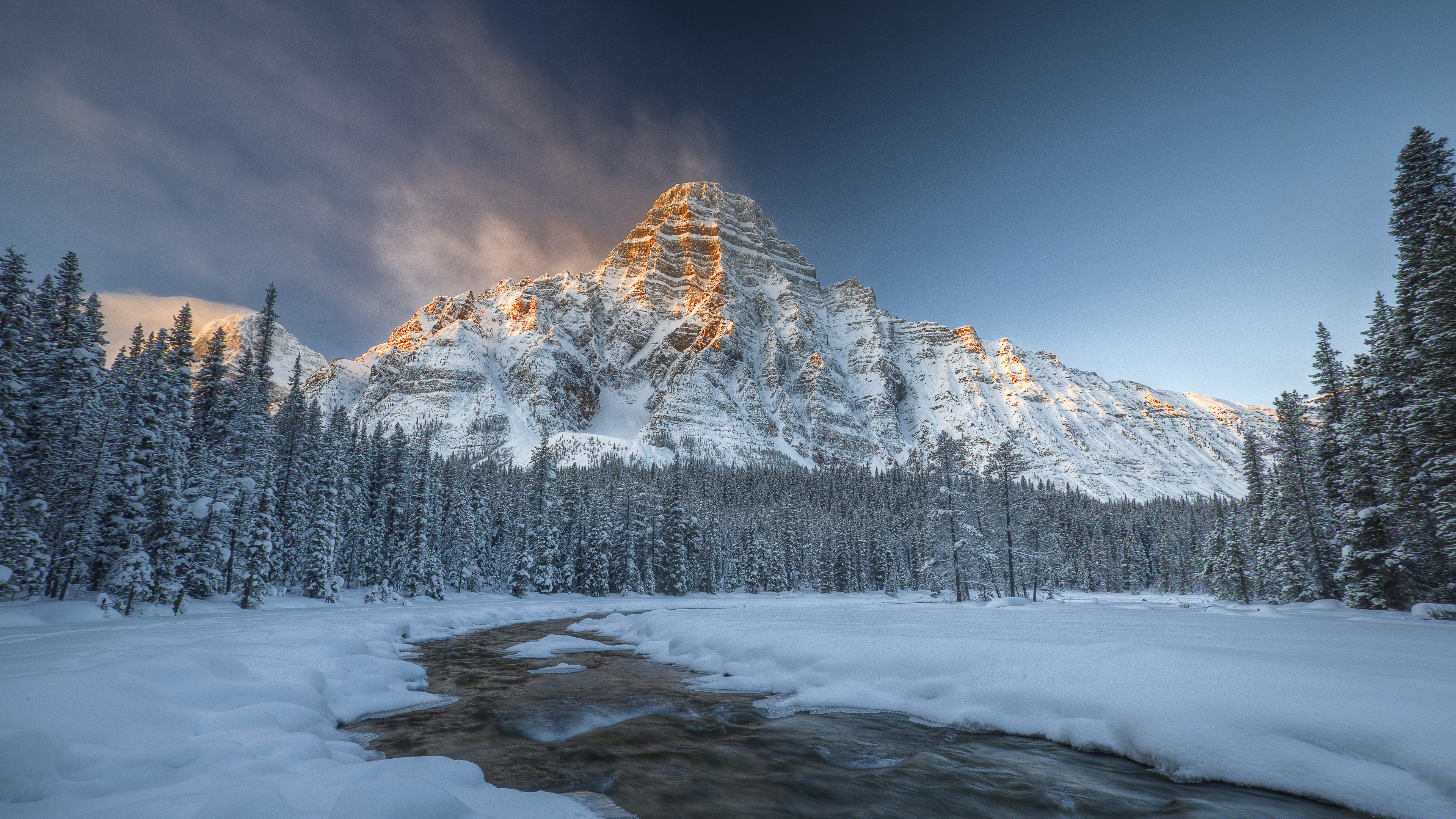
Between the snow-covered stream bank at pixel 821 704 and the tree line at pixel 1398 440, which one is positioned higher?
the tree line at pixel 1398 440

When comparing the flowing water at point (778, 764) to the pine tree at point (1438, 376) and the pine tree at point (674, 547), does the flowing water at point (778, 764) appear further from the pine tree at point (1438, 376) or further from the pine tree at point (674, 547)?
the pine tree at point (674, 547)

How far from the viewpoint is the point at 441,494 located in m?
57.8

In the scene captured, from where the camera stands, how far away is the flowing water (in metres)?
5.91

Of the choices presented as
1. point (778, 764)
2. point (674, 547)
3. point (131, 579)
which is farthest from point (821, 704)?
point (674, 547)

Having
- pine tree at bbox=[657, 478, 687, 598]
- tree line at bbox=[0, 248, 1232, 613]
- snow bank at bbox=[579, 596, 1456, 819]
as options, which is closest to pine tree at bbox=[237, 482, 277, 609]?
tree line at bbox=[0, 248, 1232, 613]

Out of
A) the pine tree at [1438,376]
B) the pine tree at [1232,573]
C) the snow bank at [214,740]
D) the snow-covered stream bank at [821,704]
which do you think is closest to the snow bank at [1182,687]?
the snow-covered stream bank at [821,704]

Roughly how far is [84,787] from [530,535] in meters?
53.3

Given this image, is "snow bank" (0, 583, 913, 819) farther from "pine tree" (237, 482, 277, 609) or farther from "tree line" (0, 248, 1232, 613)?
"pine tree" (237, 482, 277, 609)

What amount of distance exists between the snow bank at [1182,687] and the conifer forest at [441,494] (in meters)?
9.56

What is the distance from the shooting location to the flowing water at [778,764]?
19.4 feet

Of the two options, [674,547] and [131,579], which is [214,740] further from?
[674,547]

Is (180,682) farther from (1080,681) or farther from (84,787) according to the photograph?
(1080,681)

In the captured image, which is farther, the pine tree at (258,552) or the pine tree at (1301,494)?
the pine tree at (1301,494)

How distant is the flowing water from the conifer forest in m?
23.3
